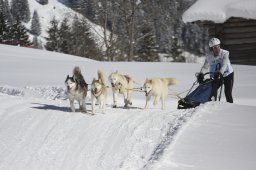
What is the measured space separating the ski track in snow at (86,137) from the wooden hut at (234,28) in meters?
8.69

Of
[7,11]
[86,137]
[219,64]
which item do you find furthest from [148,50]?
[86,137]

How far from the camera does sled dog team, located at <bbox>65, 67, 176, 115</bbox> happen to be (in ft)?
27.5

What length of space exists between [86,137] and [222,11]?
11.0 meters

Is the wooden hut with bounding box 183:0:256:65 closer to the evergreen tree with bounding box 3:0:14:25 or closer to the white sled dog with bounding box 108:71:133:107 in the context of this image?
the white sled dog with bounding box 108:71:133:107

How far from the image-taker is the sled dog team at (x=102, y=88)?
837 cm

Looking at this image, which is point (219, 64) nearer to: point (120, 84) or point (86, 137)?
point (120, 84)

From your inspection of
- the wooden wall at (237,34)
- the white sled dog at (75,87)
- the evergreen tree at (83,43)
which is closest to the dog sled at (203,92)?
the white sled dog at (75,87)

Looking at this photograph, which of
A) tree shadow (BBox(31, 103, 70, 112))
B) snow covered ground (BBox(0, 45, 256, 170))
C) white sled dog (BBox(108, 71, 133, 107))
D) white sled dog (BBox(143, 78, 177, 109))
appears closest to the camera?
snow covered ground (BBox(0, 45, 256, 170))

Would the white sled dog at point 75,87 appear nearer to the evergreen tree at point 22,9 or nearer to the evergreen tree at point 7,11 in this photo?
the evergreen tree at point 7,11

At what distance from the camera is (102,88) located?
8.41 m

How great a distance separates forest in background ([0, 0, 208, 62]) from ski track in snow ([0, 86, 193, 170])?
13.6 meters

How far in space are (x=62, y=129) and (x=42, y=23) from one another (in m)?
106

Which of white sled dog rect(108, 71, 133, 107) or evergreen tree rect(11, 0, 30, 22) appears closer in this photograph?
white sled dog rect(108, 71, 133, 107)

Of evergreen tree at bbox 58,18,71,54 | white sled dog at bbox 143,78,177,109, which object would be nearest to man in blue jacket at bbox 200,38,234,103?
white sled dog at bbox 143,78,177,109
